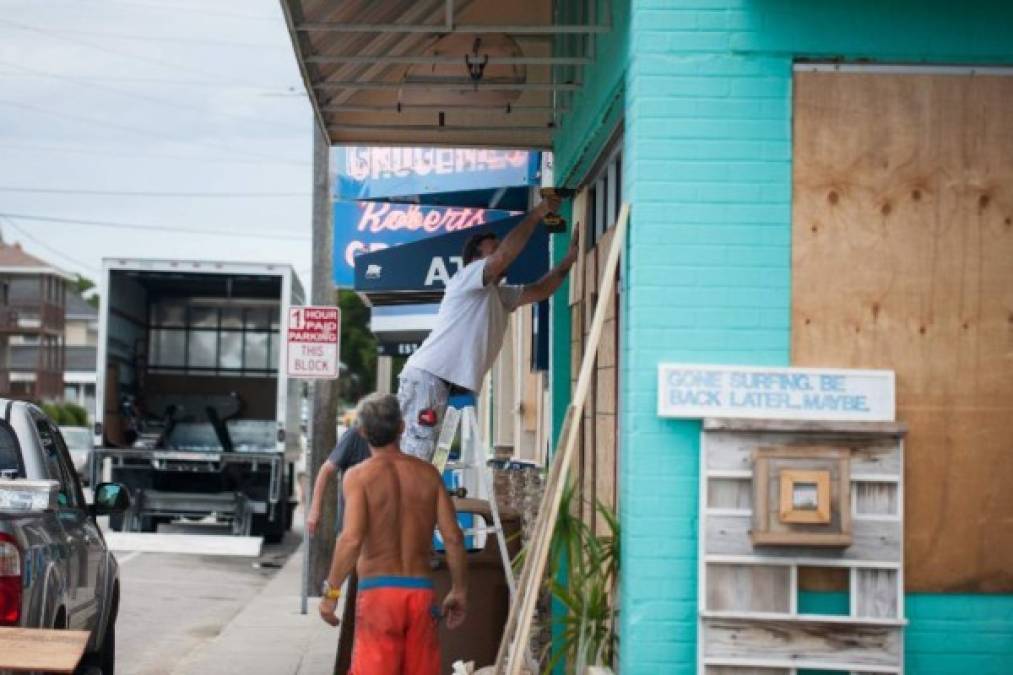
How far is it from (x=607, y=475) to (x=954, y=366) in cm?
237

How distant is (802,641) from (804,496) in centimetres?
60

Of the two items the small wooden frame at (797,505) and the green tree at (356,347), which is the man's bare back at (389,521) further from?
the green tree at (356,347)

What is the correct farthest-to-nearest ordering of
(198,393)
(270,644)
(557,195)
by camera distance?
(198,393)
(270,644)
(557,195)

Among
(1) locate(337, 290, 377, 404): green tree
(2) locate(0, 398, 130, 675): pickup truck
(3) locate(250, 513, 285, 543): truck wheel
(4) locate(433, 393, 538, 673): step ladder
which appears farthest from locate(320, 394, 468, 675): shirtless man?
(1) locate(337, 290, 377, 404): green tree

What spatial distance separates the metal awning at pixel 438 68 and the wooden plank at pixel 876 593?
9.88ft

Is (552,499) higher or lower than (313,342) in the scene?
lower

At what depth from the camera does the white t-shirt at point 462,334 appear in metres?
9.56

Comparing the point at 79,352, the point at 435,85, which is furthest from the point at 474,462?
the point at 79,352

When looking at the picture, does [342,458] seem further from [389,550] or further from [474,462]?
[389,550]

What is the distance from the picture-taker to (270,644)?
14.6 metres

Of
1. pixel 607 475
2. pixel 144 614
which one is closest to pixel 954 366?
pixel 607 475

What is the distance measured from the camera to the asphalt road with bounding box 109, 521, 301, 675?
14.4 m

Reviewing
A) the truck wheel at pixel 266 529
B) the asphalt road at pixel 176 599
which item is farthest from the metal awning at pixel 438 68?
the truck wheel at pixel 266 529

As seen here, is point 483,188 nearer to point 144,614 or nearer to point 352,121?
point 352,121
